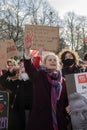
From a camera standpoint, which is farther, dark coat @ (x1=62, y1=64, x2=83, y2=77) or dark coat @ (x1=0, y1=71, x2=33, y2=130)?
dark coat @ (x1=0, y1=71, x2=33, y2=130)

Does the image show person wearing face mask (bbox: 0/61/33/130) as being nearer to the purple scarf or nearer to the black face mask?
the black face mask

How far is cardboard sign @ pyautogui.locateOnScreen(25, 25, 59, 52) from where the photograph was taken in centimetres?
716

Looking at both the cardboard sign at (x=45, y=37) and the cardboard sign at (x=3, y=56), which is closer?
the cardboard sign at (x=3, y=56)

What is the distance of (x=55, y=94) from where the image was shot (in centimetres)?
475

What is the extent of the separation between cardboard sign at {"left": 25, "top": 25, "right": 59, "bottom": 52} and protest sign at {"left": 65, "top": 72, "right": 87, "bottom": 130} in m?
2.72

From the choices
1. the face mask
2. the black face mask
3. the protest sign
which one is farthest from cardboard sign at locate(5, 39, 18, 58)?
the protest sign

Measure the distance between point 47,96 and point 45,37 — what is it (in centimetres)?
267

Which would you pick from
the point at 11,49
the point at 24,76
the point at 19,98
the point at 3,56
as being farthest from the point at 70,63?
the point at 11,49

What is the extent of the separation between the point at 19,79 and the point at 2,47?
117 centimetres

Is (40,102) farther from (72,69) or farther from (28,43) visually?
(72,69)

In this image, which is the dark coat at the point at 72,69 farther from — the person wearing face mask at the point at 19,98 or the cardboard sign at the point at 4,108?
the cardboard sign at the point at 4,108

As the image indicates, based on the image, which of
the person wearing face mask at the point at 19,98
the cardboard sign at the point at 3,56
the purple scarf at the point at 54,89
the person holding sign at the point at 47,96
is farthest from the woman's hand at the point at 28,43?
the cardboard sign at the point at 3,56

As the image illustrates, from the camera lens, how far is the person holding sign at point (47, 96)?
476 centimetres

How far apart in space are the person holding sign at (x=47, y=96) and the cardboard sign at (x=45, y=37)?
7.62 feet
